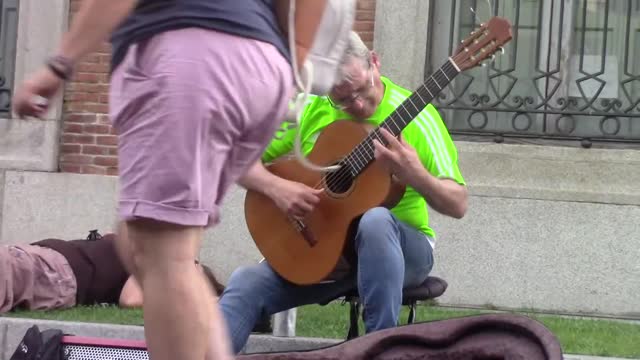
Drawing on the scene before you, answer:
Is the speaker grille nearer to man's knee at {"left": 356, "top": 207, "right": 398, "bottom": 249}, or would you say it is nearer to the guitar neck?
man's knee at {"left": 356, "top": 207, "right": 398, "bottom": 249}

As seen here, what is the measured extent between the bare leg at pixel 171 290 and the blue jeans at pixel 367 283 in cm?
191

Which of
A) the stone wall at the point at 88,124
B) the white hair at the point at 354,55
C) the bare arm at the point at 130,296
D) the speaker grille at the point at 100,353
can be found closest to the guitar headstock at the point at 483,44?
the white hair at the point at 354,55

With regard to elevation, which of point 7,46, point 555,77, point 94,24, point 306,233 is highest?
point 7,46

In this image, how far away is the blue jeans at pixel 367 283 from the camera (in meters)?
4.38

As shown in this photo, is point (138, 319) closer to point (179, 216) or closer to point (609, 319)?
point (609, 319)

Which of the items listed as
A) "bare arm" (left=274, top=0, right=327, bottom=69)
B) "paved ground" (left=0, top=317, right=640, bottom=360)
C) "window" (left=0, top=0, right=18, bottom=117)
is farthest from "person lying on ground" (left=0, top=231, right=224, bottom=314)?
"bare arm" (left=274, top=0, right=327, bottom=69)

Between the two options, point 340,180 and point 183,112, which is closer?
point 183,112

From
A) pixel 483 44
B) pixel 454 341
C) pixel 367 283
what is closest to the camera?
pixel 454 341

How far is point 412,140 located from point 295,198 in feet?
1.63

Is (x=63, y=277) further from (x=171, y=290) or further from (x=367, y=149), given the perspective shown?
(x=171, y=290)

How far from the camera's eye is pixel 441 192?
4.52 m

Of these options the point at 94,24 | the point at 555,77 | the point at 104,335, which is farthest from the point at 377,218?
the point at 555,77

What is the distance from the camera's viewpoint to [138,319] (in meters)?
5.70

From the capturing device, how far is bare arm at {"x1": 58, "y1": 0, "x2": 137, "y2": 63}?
2.41 m
